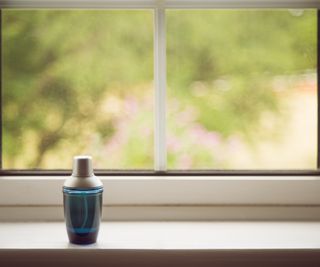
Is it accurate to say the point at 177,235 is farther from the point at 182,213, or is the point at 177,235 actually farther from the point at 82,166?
the point at 82,166

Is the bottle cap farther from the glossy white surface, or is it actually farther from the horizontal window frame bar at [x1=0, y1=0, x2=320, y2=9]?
the horizontal window frame bar at [x1=0, y1=0, x2=320, y2=9]

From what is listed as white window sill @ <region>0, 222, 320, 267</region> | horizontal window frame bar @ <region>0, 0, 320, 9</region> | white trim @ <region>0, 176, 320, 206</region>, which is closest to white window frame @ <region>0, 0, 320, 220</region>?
white trim @ <region>0, 176, 320, 206</region>

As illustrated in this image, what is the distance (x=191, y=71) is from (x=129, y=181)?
345mm

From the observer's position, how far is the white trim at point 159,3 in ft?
4.50

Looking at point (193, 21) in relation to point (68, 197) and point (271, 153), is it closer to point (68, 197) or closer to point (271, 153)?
point (271, 153)

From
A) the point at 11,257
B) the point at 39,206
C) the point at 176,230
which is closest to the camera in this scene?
the point at 11,257

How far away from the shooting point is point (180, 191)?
1.33 metres

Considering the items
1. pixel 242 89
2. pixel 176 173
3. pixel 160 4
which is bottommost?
pixel 176 173

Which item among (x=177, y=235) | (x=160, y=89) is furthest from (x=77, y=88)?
(x=177, y=235)

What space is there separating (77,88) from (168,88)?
0.25 m

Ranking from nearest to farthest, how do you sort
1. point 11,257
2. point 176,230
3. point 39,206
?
point 11,257, point 176,230, point 39,206

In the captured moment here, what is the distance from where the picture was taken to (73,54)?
1414mm

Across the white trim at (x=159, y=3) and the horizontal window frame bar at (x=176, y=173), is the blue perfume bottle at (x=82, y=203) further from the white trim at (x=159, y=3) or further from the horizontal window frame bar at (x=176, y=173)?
the white trim at (x=159, y=3)

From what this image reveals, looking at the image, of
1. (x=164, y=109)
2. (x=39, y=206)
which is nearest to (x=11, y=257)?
(x=39, y=206)
